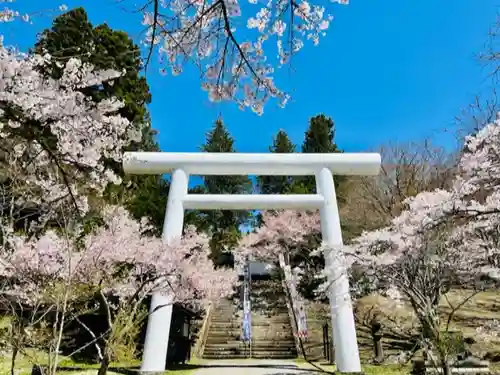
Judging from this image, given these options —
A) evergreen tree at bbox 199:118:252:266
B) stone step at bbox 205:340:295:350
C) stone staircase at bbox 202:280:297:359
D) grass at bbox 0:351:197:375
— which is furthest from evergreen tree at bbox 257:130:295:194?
grass at bbox 0:351:197:375

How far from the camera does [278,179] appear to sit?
80.9ft

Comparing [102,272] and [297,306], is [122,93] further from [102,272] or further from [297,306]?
[102,272]

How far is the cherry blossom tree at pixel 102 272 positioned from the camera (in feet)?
18.5

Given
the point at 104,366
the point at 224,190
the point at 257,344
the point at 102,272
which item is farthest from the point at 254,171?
the point at 224,190

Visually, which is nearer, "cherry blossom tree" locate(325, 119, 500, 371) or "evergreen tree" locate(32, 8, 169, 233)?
"cherry blossom tree" locate(325, 119, 500, 371)

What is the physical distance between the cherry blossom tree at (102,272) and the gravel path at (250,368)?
1690 mm

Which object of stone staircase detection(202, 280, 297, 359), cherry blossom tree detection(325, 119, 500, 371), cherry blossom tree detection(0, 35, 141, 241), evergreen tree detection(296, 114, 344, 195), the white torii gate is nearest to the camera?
cherry blossom tree detection(0, 35, 141, 241)

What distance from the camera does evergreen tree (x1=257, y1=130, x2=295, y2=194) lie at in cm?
2431

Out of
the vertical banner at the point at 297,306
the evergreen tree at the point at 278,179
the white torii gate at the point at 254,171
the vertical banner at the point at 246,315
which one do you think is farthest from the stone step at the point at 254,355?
the evergreen tree at the point at 278,179

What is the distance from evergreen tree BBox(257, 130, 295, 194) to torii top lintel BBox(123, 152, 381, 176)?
12977 millimetres

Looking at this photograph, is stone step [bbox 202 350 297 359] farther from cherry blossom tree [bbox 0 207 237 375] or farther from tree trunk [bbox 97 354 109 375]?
tree trunk [bbox 97 354 109 375]

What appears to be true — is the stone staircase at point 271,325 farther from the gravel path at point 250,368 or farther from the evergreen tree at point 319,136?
the evergreen tree at point 319,136

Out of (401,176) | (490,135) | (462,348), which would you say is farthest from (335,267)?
(401,176)

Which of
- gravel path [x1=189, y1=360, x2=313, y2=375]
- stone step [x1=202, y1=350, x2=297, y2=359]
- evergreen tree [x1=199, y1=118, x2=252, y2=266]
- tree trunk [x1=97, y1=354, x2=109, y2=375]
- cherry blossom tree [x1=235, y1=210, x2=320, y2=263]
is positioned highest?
evergreen tree [x1=199, y1=118, x2=252, y2=266]
